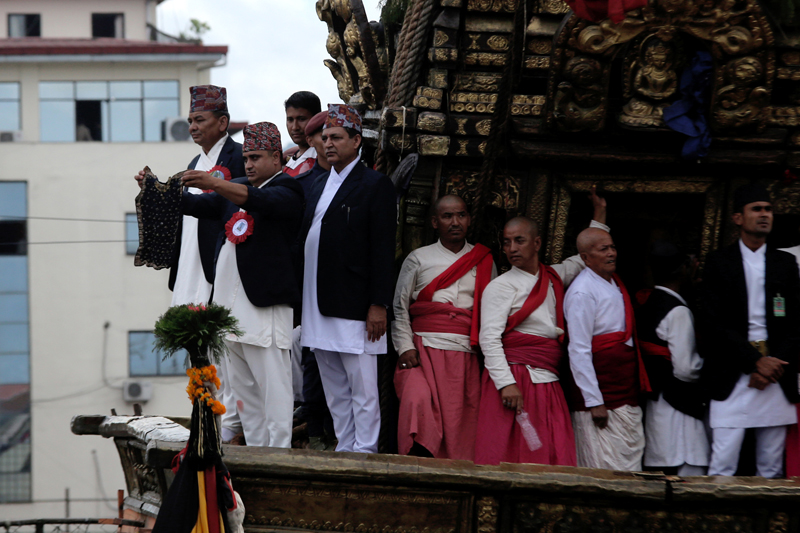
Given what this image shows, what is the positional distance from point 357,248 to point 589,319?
1.33 metres

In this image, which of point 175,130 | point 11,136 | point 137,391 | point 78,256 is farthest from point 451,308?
point 11,136

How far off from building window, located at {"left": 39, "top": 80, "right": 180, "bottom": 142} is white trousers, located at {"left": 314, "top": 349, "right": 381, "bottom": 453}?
1595cm

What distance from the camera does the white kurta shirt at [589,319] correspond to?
16.5 ft

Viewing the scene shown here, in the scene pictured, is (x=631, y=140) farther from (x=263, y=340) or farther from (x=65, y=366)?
(x=65, y=366)

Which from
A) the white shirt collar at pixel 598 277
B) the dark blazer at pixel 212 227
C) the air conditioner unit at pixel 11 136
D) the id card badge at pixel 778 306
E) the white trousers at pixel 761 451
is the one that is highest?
the air conditioner unit at pixel 11 136

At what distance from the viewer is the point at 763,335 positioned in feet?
16.5

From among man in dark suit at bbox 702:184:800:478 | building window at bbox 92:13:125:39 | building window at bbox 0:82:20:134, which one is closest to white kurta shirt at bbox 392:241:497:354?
man in dark suit at bbox 702:184:800:478

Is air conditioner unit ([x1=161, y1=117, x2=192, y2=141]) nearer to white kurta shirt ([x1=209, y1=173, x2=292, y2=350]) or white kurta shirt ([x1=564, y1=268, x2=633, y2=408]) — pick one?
white kurta shirt ([x1=209, y1=173, x2=292, y2=350])

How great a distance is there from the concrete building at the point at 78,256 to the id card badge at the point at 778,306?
639 inches

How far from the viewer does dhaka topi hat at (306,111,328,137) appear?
5812 millimetres

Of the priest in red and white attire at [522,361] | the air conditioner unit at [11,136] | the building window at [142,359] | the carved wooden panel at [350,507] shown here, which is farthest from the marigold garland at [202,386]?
the air conditioner unit at [11,136]

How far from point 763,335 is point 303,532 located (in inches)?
105

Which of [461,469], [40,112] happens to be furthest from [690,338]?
[40,112]

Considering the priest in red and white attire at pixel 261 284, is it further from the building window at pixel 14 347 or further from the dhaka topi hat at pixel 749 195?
the building window at pixel 14 347
